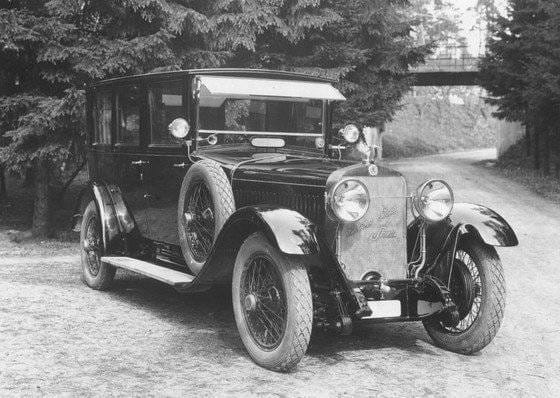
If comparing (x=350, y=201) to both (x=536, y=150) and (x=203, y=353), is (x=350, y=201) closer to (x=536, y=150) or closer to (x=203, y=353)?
(x=203, y=353)

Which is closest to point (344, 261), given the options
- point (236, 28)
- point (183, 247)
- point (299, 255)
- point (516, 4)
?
point (299, 255)

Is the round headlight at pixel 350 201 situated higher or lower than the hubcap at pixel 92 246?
higher

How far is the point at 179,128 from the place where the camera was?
19.5 feet

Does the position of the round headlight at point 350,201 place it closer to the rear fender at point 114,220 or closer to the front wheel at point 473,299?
the front wheel at point 473,299

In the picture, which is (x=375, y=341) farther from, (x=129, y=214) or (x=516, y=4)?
(x=516, y=4)

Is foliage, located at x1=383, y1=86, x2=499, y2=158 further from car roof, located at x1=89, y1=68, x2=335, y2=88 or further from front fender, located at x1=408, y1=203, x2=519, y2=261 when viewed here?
front fender, located at x1=408, y1=203, x2=519, y2=261

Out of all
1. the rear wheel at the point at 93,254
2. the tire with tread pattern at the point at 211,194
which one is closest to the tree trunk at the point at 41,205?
the rear wheel at the point at 93,254

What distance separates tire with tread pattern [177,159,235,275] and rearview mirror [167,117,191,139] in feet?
1.12

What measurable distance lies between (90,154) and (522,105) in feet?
61.0

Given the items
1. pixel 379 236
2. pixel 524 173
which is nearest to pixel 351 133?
pixel 379 236

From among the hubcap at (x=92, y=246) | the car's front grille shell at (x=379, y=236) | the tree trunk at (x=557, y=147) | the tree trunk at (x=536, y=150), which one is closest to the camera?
the car's front grille shell at (x=379, y=236)

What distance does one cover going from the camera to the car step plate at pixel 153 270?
567 cm

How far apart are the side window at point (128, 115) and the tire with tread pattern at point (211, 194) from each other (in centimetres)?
133

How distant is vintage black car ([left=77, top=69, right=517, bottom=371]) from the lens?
15.7ft
